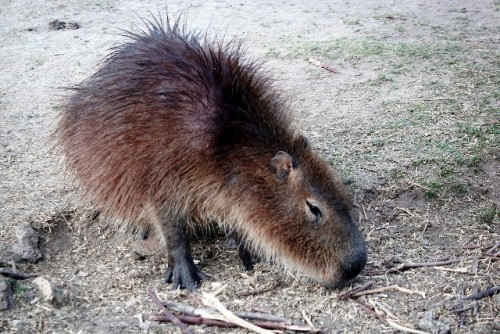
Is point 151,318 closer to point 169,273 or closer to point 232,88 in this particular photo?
point 169,273

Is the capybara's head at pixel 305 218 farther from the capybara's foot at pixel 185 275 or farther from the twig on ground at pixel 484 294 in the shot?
the twig on ground at pixel 484 294

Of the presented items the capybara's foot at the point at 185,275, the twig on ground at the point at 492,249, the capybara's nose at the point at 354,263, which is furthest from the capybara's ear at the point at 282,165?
the twig on ground at the point at 492,249

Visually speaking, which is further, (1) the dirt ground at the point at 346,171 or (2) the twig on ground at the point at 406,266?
(2) the twig on ground at the point at 406,266

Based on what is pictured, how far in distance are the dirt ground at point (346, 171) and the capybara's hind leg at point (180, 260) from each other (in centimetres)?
11

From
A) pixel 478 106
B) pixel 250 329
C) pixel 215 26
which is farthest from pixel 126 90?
pixel 215 26

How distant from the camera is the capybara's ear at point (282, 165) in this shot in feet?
11.5

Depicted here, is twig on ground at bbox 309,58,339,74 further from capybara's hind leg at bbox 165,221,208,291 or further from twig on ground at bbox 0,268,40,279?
twig on ground at bbox 0,268,40,279

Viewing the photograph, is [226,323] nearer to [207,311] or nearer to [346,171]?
[207,311]

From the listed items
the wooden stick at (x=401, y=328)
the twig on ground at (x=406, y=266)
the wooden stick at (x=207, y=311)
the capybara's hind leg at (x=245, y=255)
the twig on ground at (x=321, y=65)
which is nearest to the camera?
the wooden stick at (x=401, y=328)

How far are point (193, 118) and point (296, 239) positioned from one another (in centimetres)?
94

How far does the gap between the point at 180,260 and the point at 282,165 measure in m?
0.91

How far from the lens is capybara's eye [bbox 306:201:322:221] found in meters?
3.52

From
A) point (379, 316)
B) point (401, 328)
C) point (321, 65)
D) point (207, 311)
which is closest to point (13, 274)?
point (207, 311)

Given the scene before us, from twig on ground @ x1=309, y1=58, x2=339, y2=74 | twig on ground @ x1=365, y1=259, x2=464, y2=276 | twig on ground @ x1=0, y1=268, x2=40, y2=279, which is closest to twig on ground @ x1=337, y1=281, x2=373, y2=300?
twig on ground @ x1=365, y1=259, x2=464, y2=276
